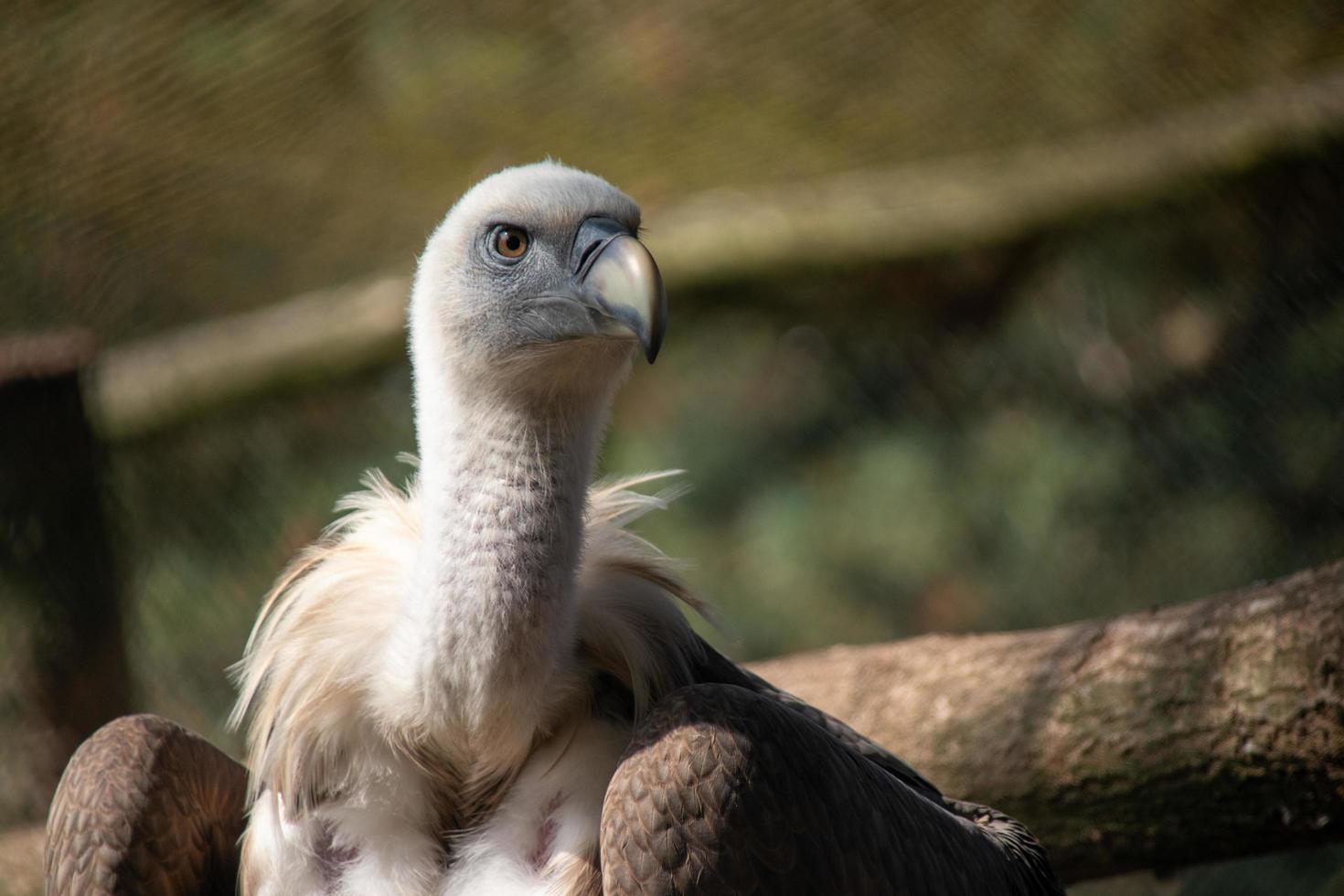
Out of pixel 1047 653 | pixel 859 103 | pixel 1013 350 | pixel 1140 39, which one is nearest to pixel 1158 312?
pixel 1013 350

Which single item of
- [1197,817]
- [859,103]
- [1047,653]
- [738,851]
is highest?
[859,103]

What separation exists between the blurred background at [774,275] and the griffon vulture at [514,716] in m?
3.51

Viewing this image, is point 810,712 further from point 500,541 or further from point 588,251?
point 588,251

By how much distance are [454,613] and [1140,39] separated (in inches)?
206

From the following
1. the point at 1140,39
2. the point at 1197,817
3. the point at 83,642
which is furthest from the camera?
the point at 1140,39

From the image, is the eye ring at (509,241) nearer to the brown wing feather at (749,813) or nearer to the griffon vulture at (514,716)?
the griffon vulture at (514,716)

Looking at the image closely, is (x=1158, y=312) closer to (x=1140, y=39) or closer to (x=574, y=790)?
(x=1140, y=39)

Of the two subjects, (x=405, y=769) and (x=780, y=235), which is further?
(x=780, y=235)

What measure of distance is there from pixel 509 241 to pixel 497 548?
63 centimetres

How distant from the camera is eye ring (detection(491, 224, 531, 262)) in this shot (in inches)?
112

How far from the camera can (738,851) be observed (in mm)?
2494

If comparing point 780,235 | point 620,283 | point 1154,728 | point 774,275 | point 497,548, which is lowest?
point 1154,728

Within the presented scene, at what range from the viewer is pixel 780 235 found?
6926mm

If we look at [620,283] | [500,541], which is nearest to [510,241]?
[620,283]
